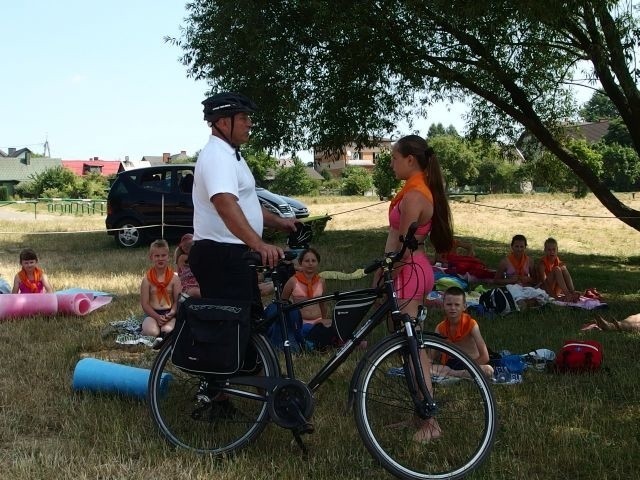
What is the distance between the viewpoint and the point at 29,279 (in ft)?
27.0

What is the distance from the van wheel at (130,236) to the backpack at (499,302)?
10491mm

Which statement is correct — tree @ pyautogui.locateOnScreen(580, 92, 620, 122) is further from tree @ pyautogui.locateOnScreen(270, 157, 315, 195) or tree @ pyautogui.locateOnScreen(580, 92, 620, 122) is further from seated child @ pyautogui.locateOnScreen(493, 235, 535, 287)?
tree @ pyautogui.locateOnScreen(270, 157, 315, 195)

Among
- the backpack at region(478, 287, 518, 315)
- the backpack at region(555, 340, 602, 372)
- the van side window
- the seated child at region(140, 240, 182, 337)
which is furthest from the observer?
the van side window

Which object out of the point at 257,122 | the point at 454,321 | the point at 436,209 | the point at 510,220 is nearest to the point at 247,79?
the point at 257,122

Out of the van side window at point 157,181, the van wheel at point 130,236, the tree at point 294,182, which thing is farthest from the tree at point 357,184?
the van wheel at point 130,236

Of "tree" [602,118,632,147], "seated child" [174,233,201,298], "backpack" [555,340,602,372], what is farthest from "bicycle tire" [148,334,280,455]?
"tree" [602,118,632,147]

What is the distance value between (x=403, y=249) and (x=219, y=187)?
991 millimetres

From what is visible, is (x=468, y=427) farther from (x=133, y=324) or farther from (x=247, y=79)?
(x=247, y=79)

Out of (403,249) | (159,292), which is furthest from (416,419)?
(159,292)

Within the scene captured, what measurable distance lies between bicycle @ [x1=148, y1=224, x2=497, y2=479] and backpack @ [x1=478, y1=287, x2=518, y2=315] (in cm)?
438

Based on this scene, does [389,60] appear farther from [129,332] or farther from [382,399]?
[382,399]

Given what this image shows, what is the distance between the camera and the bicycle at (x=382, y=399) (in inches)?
142

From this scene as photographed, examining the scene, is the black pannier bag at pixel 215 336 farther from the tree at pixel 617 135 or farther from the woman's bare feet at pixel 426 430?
the tree at pixel 617 135

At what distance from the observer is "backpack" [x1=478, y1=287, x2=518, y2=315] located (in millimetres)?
8102
